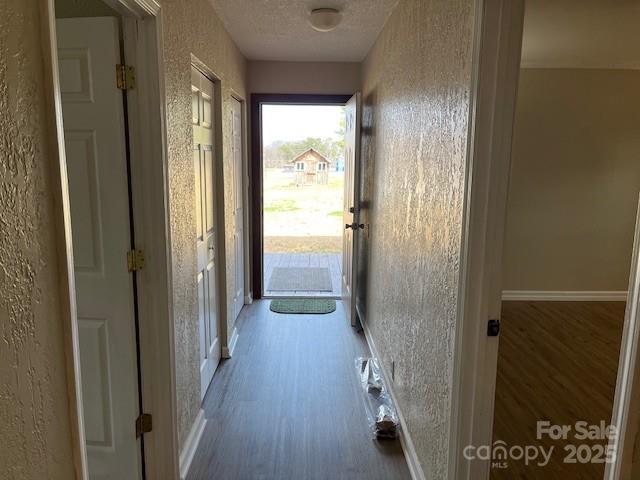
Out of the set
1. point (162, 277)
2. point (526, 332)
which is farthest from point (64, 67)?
point (526, 332)

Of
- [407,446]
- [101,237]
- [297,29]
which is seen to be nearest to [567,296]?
[407,446]

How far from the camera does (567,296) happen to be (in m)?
4.78

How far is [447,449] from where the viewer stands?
168 cm

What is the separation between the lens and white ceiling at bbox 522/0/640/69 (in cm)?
266

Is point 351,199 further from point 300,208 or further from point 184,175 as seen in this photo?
point 300,208

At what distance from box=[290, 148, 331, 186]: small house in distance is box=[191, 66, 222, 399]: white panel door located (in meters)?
5.83

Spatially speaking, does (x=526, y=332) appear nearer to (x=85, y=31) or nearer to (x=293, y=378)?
(x=293, y=378)

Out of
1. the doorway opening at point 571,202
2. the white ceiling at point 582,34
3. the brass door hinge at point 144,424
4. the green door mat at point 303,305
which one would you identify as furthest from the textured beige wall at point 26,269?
the green door mat at point 303,305

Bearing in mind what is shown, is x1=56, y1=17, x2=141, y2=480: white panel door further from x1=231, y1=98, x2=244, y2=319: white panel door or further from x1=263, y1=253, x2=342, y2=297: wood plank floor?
x1=263, y1=253, x2=342, y2=297: wood plank floor

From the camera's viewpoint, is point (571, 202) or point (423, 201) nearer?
point (423, 201)

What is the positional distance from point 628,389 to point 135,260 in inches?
63.5

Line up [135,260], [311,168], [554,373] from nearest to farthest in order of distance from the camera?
[135,260]
[554,373]
[311,168]

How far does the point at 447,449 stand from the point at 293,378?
62.5 inches

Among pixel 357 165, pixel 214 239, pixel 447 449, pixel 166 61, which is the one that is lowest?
pixel 447 449
